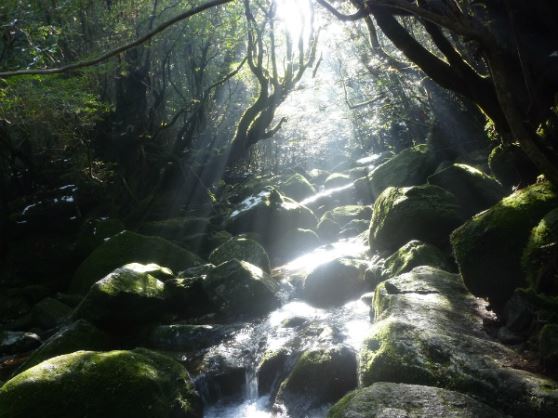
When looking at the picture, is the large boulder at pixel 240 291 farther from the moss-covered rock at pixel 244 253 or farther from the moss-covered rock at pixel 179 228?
the moss-covered rock at pixel 179 228

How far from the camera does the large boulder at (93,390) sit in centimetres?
562

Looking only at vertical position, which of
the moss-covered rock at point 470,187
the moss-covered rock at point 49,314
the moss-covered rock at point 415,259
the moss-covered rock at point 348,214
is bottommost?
the moss-covered rock at point 49,314

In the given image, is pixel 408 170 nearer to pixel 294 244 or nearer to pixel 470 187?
pixel 294 244

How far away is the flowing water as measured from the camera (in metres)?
7.01

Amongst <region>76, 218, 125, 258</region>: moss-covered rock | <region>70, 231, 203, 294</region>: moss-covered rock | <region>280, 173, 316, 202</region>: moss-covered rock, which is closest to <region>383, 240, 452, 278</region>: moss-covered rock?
<region>70, 231, 203, 294</region>: moss-covered rock

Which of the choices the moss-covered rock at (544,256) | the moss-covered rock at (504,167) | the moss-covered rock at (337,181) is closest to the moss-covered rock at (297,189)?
the moss-covered rock at (337,181)

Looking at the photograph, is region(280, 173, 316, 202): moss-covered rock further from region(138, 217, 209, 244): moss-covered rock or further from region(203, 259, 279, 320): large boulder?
region(203, 259, 279, 320): large boulder

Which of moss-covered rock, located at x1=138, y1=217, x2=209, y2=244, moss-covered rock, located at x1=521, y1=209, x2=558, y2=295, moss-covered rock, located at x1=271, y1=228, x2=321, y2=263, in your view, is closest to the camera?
moss-covered rock, located at x1=521, y1=209, x2=558, y2=295

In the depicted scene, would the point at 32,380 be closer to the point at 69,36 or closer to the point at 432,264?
the point at 432,264

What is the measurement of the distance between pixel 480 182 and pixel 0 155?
18710mm

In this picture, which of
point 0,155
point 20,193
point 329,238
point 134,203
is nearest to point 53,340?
point 329,238

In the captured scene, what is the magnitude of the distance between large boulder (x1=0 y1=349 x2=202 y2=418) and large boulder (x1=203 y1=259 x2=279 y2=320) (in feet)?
13.6

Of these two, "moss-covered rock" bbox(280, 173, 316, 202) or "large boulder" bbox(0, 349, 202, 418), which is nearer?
"large boulder" bbox(0, 349, 202, 418)

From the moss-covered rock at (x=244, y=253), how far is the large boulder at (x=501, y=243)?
26.0ft
